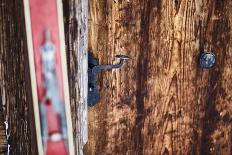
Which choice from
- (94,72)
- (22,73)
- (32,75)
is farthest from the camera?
(94,72)

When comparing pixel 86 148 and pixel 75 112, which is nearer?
pixel 75 112

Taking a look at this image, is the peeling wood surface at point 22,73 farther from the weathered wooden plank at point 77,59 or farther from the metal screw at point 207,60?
the metal screw at point 207,60

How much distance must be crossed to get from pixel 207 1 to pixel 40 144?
944mm

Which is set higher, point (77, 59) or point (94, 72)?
point (77, 59)

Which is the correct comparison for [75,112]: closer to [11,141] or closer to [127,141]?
[11,141]

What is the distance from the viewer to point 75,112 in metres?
1.19

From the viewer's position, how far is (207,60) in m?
1.68

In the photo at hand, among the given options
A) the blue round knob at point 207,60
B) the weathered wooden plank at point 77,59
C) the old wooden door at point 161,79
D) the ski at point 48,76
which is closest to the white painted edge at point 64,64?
the ski at point 48,76

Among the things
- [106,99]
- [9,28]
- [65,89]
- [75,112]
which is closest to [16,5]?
[9,28]

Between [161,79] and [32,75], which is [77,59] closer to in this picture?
[32,75]

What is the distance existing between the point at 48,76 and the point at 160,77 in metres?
0.77

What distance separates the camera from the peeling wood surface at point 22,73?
1.06 meters

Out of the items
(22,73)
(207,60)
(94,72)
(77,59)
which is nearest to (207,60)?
(207,60)

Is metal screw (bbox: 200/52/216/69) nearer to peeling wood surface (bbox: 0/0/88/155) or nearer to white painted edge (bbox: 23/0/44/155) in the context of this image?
peeling wood surface (bbox: 0/0/88/155)
